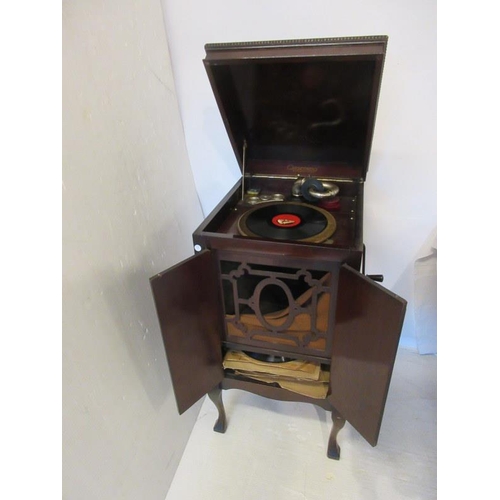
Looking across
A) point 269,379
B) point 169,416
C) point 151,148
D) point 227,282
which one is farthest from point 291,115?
point 169,416

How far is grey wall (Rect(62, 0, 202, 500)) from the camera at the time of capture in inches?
27.5

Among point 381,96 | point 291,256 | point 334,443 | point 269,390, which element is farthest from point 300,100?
point 334,443

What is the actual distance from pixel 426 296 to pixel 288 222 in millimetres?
929

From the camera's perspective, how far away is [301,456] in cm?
126

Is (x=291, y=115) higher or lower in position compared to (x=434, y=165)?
higher

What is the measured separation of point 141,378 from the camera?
3.26 feet

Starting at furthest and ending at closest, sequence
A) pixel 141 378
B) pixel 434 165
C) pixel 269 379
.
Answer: pixel 434 165 < pixel 269 379 < pixel 141 378

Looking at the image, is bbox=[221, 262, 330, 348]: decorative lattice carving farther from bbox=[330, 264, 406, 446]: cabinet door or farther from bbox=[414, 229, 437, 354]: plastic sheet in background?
bbox=[414, 229, 437, 354]: plastic sheet in background

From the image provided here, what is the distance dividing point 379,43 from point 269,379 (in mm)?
988

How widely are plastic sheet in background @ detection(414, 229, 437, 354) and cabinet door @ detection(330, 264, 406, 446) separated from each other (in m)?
0.75

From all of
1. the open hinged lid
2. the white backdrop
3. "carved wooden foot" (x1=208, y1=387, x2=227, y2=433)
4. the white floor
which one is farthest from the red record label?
the white floor

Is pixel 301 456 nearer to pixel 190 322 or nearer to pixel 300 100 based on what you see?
pixel 190 322
